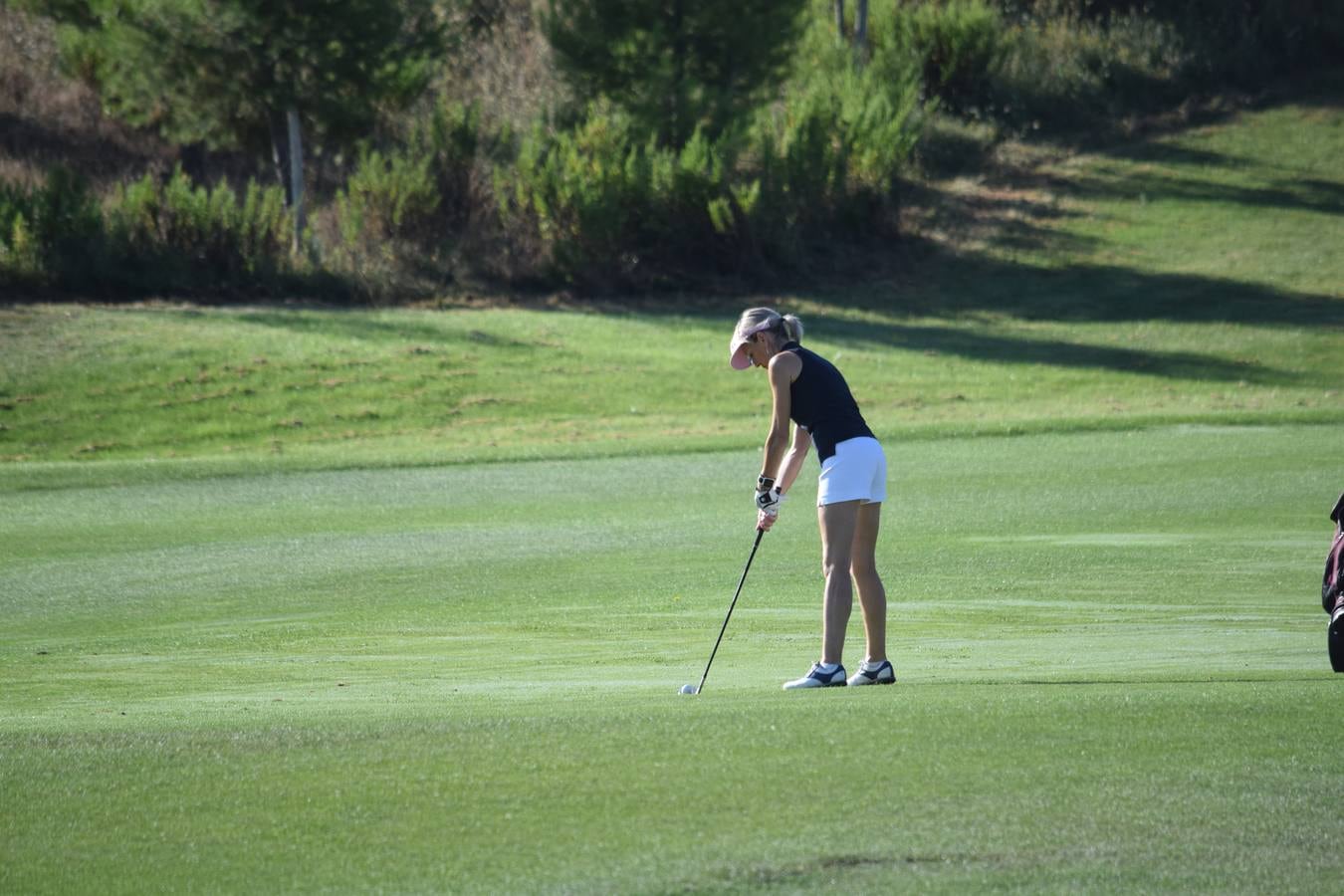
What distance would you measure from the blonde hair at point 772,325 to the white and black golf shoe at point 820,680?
1.50 m

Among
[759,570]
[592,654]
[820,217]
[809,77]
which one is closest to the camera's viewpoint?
[592,654]

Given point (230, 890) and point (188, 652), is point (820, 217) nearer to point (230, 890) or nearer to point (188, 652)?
point (188, 652)

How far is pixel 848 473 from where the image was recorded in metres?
7.69

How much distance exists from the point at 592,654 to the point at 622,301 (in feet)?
88.9

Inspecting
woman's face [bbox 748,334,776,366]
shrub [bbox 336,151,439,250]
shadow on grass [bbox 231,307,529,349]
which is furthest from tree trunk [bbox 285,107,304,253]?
woman's face [bbox 748,334,776,366]

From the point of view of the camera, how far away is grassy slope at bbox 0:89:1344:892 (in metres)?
4.89

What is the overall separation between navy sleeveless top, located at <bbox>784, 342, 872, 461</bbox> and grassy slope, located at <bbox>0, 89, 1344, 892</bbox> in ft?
3.89

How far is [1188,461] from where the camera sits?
1823 cm

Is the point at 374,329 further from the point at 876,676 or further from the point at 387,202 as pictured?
the point at 876,676

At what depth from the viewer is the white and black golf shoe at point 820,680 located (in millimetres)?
7434

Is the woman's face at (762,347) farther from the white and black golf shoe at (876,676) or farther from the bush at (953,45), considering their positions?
the bush at (953,45)

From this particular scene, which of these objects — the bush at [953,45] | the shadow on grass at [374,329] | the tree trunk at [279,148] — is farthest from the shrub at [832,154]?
the tree trunk at [279,148]

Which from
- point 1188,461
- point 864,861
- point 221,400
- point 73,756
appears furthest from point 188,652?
point 221,400

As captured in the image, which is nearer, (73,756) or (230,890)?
(230,890)
